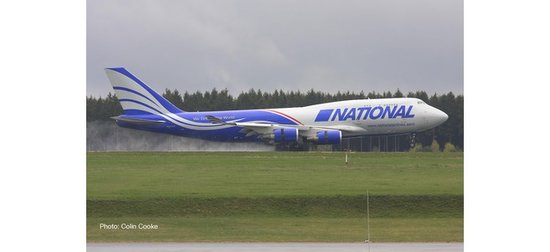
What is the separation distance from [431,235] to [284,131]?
2525cm

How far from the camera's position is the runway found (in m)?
16.7

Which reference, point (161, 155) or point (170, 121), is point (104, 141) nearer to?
point (161, 155)

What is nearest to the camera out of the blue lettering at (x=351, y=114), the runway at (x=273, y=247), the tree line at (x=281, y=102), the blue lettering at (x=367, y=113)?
the runway at (x=273, y=247)

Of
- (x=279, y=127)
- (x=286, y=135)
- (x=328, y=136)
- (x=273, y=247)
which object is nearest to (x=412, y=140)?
(x=328, y=136)

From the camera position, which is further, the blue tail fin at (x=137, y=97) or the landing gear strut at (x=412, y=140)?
the landing gear strut at (x=412, y=140)

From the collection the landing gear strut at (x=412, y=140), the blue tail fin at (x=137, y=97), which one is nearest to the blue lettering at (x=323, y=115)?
the landing gear strut at (x=412, y=140)

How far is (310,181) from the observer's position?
2630cm

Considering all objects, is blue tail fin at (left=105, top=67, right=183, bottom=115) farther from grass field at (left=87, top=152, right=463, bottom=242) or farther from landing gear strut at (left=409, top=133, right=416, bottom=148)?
landing gear strut at (left=409, top=133, right=416, bottom=148)

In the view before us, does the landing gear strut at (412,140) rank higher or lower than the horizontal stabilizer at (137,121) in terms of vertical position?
lower

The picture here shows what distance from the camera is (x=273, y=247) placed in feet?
56.3

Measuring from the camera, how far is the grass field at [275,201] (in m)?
19.8

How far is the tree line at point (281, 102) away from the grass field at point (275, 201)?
3057 mm

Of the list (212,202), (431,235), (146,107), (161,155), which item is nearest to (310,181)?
(212,202)

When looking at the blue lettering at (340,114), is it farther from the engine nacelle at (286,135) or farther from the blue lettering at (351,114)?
the engine nacelle at (286,135)
